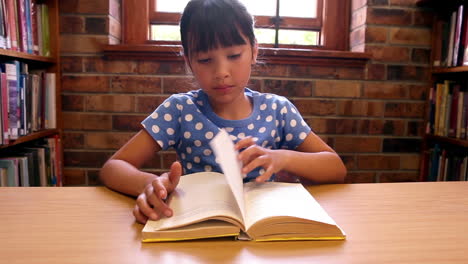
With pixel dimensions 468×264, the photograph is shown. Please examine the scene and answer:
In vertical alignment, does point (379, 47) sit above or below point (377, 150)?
above

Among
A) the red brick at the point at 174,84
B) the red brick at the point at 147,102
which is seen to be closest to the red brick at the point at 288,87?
the red brick at the point at 174,84

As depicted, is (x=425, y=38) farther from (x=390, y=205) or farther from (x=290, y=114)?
(x=390, y=205)

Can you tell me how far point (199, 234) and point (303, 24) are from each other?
1771 millimetres

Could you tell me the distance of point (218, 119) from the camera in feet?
3.48

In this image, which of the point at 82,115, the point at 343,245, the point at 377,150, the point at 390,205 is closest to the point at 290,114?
the point at 390,205

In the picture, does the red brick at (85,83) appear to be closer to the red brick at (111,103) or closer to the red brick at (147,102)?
the red brick at (111,103)

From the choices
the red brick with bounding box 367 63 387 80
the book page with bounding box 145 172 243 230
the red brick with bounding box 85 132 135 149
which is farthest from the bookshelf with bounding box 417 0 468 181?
the red brick with bounding box 85 132 135 149

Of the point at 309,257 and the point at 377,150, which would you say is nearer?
the point at 309,257

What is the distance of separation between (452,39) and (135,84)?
1563 mm

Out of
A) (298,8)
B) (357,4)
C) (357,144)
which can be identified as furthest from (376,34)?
(357,144)

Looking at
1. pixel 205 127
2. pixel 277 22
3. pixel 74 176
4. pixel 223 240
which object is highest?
pixel 277 22

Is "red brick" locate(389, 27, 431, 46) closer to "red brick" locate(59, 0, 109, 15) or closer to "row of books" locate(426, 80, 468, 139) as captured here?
"row of books" locate(426, 80, 468, 139)

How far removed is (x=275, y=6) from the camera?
6.58 ft

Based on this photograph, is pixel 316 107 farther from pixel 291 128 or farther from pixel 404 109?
pixel 291 128
